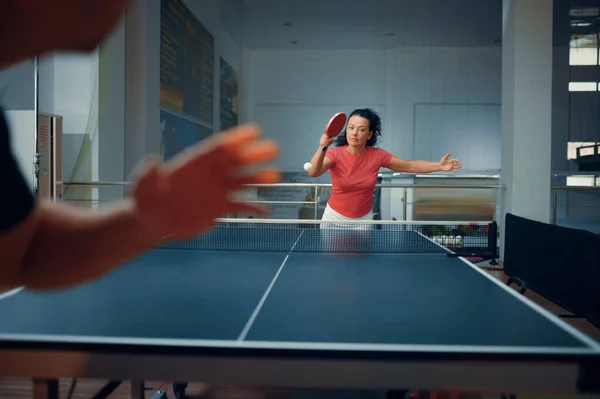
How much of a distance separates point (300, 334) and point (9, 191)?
65 centimetres

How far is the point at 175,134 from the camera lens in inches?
215

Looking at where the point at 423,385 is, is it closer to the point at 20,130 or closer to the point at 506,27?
the point at 20,130

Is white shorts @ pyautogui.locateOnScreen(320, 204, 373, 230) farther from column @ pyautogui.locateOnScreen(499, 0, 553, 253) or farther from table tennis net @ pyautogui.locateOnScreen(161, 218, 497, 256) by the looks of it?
column @ pyautogui.locateOnScreen(499, 0, 553, 253)

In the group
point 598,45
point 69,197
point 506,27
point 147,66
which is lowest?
point 69,197

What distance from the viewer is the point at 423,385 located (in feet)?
2.82

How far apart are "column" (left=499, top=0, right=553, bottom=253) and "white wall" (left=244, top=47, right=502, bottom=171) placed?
131 inches

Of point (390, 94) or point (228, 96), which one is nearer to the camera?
point (228, 96)

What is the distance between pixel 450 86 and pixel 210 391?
6.85 m

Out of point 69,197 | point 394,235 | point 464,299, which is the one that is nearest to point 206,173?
point 464,299

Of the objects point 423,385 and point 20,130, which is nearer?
point 423,385

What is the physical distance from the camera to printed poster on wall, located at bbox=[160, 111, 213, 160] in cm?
516

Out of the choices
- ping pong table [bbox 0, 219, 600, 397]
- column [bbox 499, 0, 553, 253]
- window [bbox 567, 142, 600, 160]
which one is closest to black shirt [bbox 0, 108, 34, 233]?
ping pong table [bbox 0, 219, 600, 397]

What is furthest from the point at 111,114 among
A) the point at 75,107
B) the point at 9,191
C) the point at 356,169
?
the point at 9,191

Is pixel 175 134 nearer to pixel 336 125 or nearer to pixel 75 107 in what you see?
pixel 75 107
